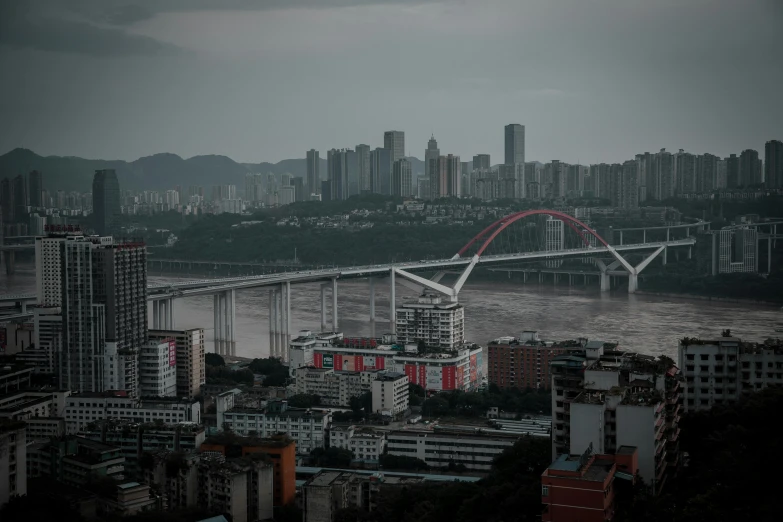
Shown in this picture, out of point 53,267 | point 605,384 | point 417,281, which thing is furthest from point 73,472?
point 417,281

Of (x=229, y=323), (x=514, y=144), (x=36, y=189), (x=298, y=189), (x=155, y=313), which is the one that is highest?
(x=514, y=144)

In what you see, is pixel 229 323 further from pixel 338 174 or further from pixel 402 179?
pixel 338 174

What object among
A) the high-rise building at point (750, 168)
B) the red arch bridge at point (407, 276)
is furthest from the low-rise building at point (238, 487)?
the high-rise building at point (750, 168)

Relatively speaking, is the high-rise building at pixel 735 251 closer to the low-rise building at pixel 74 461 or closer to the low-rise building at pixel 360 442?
the low-rise building at pixel 360 442

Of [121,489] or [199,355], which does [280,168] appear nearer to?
A: [199,355]

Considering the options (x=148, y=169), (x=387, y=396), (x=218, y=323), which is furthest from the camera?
(x=148, y=169)

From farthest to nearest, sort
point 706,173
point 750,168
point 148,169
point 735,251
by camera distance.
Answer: point 148,169, point 706,173, point 750,168, point 735,251

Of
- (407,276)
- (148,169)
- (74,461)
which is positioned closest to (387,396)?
(74,461)
